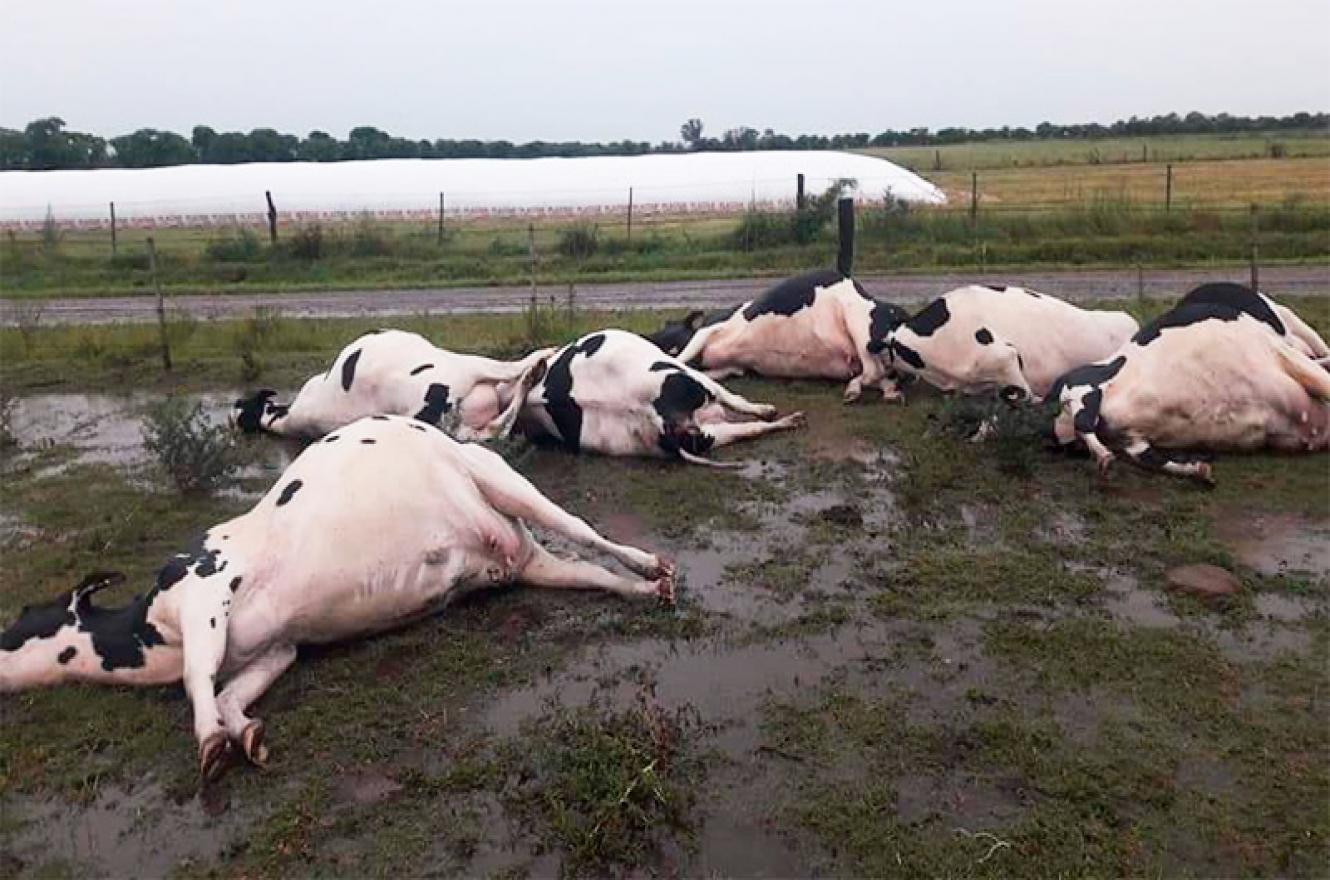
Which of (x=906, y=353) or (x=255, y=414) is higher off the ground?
(x=906, y=353)

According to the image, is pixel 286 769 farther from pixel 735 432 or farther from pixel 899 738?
pixel 735 432

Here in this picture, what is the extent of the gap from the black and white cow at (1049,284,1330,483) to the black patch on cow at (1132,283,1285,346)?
0.01 m

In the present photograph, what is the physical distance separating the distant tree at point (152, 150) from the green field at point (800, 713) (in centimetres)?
5400

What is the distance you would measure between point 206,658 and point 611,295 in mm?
15296

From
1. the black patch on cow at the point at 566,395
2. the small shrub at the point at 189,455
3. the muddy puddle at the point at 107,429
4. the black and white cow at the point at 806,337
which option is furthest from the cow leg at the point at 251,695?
the black and white cow at the point at 806,337

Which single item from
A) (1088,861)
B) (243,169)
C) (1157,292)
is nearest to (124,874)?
(1088,861)

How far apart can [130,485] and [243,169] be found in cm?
3857

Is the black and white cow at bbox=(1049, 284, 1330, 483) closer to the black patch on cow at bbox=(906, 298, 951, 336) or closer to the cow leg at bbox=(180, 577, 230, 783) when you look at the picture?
the black patch on cow at bbox=(906, 298, 951, 336)

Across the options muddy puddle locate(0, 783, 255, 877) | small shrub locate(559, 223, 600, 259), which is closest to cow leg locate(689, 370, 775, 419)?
muddy puddle locate(0, 783, 255, 877)

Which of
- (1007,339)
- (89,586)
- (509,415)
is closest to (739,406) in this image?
(509,415)

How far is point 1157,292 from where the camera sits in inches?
614

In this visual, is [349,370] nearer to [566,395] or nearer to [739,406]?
[566,395]

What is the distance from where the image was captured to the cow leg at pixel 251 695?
13.4 feet

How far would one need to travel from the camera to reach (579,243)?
2498 cm
